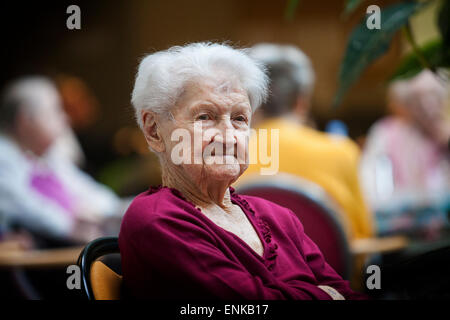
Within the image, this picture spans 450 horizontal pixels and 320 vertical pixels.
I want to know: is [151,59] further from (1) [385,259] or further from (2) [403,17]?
(1) [385,259]

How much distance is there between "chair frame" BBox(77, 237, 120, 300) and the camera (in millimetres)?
644

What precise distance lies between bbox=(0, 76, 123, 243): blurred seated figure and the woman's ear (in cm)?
141

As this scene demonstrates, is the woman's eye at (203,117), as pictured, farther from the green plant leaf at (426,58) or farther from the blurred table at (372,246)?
the blurred table at (372,246)

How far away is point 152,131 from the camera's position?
0.60 m

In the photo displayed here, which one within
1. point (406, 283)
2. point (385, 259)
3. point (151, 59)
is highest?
point (151, 59)

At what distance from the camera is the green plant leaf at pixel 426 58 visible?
1006mm

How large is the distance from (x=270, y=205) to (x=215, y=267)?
0.42 ft

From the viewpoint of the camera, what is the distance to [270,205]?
25.6 inches

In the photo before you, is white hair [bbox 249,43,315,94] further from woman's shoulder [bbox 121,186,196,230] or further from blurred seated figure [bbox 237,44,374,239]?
woman's shoulder [bbox 121,186,196,230]

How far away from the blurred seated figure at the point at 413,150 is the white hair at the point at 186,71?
167 cm

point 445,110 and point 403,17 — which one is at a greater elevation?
point 403,17

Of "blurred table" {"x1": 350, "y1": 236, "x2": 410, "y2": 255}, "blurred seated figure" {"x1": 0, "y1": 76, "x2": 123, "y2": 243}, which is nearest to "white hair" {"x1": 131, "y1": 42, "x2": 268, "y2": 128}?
"blurred table" {"x1": 350, "y1": 236, "x2": 410, "y2": 255}

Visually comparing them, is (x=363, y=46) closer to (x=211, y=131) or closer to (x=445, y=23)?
(x=445, y=23)
